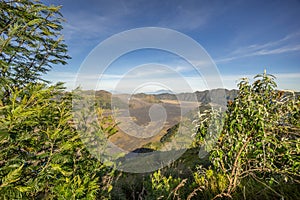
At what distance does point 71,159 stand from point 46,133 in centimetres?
52

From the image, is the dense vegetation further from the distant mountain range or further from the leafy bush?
the distant mountain range

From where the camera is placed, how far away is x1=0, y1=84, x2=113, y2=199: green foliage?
162cm

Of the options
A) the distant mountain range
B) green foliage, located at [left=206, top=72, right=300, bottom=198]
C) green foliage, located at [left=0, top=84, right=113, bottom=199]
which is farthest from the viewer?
the distant mountain range

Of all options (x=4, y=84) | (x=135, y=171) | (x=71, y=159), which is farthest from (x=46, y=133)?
(x=135, y=171)

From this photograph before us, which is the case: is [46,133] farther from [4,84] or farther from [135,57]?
[135,57]

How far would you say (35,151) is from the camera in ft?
6.38

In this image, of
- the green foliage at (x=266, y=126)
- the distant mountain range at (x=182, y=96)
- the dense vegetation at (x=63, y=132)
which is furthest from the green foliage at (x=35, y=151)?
the green foliage at (x=266, y=126)

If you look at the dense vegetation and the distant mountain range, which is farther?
the distant mountain range

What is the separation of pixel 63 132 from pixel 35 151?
1.11ft

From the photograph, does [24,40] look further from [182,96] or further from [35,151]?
[182,96]

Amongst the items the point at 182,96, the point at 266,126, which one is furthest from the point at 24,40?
the point at 182,96

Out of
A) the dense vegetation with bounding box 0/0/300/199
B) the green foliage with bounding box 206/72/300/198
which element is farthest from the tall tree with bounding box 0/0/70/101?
the green foliage with bounding box 206/72/300/198

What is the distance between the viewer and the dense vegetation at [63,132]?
179 centimetres

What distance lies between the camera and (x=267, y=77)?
2680 mm
